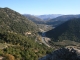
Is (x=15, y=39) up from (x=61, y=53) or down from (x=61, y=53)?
down

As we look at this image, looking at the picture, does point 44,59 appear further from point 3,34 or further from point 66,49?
point 3,34

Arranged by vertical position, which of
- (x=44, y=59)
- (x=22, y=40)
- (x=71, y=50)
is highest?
(x=71, y=50)

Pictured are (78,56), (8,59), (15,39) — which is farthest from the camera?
(15,39)

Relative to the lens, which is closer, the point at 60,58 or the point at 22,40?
the point at 60,58

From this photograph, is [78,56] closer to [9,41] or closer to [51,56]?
[51,56]

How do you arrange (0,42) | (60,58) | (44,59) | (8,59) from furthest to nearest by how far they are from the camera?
(0,42)
(8,59)
(44,59)
(60,58)

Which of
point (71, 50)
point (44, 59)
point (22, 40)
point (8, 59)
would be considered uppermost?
point (71, 50)

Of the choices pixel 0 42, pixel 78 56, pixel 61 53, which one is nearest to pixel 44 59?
pixel 61 53

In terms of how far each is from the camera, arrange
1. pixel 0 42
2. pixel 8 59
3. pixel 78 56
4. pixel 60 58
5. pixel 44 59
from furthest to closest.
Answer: pixel 0 42 → pixel 8 59 → pixel 44 59 → pixel 60 58 → pixel 78 56

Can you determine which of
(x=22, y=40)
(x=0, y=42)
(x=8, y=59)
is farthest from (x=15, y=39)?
(x=8, y=59)
